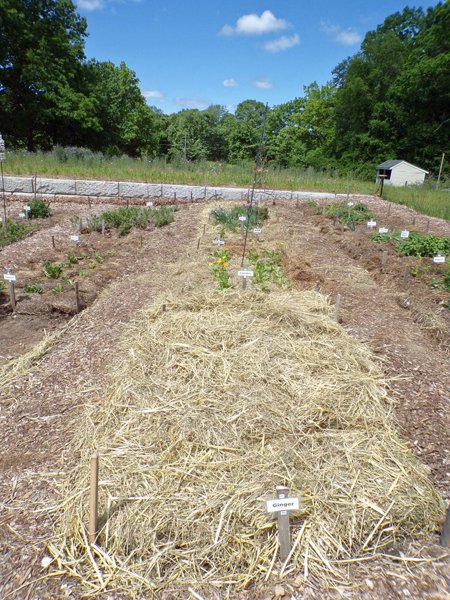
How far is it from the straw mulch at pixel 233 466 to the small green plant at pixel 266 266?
2004 millimetres

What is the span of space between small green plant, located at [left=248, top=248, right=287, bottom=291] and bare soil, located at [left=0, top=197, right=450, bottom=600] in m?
0.20

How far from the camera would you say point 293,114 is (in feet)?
129

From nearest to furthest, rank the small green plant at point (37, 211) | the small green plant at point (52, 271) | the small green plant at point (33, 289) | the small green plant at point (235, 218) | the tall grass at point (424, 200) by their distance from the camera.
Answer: the small green plant at point (33, 289)
the small green plant at point (52, 271)
the small green plant at point (235, 218)
the small green plant at point (37, 211)
the tall grass at point (424, 200)

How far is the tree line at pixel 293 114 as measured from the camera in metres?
22.4

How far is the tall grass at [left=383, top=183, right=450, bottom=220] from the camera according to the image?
42.1ft

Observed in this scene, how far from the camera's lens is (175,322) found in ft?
12.3

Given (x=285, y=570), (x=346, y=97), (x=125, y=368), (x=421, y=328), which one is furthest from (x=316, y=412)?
(x=346, y=97)

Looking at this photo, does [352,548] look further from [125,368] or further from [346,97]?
[346,97]

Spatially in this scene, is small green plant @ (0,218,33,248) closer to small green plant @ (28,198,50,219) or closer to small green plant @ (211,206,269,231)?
small green plant @ (28,198,50,219)

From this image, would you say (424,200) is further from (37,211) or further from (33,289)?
(33,289)

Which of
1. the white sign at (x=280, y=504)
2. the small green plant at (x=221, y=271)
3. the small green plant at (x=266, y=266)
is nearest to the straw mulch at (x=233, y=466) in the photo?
the white sign at (x=280, y=504)

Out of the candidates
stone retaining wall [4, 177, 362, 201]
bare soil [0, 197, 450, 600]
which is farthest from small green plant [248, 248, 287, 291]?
stone retaining wall [4, 177, 362, 201]

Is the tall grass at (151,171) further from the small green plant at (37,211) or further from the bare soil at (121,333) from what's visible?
the bare soil at (121,333)

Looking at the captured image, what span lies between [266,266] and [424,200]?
1109 centimetres
